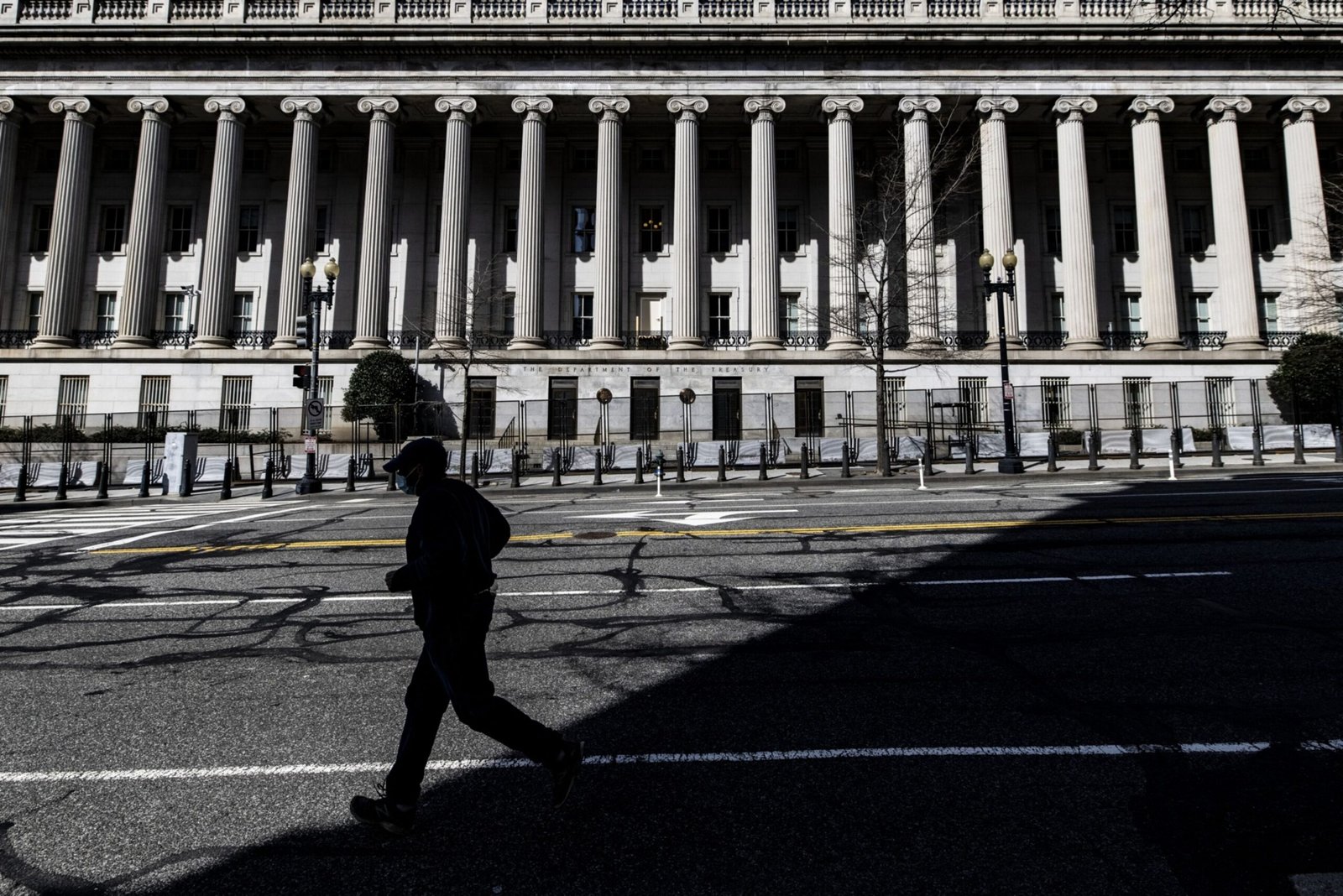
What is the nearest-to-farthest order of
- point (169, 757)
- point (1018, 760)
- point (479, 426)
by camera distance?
point (1018, 760) → point (169, 757) → point (479, 426)

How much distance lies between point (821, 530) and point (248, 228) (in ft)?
117

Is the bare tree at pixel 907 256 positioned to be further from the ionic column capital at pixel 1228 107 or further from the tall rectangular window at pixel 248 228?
the tall rectangular window at pixel 248 228

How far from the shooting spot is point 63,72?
31250 mm

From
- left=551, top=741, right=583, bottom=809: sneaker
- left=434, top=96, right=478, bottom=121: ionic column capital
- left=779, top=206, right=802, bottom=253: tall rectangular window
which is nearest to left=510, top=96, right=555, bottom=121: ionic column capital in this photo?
left=434, top=96, right=478, bottom=121: ionic column capital

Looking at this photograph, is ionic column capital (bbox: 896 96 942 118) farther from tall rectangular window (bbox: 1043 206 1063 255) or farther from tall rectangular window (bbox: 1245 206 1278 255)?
tall rectangular window (bbox: 1245 206 1278 255)

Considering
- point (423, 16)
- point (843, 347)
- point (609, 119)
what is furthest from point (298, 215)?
point (843, 347)

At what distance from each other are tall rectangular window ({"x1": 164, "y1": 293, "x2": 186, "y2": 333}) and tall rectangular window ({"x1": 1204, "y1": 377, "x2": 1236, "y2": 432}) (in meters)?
45.3

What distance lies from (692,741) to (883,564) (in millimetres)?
5037

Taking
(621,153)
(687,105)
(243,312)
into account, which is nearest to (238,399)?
(243,312)

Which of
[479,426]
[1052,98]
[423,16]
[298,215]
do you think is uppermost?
[423,16]

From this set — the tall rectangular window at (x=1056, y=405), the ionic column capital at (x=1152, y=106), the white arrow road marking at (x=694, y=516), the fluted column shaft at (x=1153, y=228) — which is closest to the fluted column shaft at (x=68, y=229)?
the white arrow road marking at (x=694, y=516)

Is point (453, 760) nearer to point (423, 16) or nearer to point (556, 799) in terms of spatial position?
point (556, 799)

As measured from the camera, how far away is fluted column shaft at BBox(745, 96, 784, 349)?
30.5 metres

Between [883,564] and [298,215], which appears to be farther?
[298,215]
